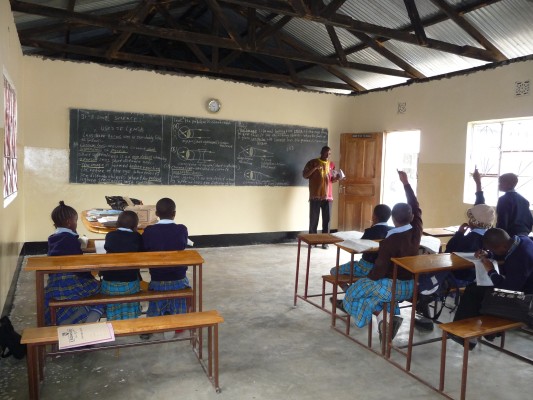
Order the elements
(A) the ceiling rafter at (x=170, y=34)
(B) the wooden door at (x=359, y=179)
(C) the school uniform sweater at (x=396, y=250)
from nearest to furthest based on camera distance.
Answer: (C) the school uniform sweater at (x=396, y=250)
(A) the ceiling rafter at (x=170, y=34)
(B) the wooden door at (x=359, y=179)

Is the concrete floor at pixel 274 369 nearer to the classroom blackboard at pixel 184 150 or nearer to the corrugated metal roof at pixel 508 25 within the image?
the classroom blackboard at pixel 184 150

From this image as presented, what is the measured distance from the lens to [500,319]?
246cm

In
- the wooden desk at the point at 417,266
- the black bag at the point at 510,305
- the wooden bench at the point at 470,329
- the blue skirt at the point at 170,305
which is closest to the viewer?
the wooden bench at the point at 470,329

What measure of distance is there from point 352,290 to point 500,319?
942 millimetres

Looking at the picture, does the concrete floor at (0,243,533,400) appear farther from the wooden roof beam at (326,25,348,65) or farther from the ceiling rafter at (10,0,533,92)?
the wooden roof beam at (326,25,348,65)

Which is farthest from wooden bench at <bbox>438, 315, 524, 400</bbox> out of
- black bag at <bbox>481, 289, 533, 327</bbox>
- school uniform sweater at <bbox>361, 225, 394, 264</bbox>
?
school uniform sweater at <bbox>361, 225, 394, 264</bbox>

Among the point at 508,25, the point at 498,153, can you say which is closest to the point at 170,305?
the point at 498,153

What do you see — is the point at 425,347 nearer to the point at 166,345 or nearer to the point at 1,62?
the point at 166,345

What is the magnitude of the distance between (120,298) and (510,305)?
2297 millimetres

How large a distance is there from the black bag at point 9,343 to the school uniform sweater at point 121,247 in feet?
2.09

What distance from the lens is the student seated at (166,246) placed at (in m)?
2.98

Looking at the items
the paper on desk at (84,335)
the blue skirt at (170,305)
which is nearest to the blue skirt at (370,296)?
the blue skirt at (170,305)

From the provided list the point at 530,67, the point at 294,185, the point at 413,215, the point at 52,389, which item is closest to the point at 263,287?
the point at 413,215

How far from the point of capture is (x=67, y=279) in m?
2.77
